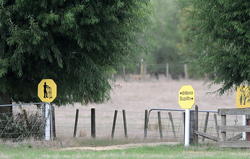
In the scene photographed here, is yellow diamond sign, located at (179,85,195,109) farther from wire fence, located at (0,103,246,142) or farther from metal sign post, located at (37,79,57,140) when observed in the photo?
metal sign post, located at (37,79,57,140)

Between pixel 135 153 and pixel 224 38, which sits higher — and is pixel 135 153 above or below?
below

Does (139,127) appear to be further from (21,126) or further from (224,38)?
(224,38)

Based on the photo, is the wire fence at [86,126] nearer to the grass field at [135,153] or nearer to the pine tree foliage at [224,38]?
the pine tree foliage at [224,38]

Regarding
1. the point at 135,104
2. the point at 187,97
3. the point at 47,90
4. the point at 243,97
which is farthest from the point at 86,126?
the point at 135,104

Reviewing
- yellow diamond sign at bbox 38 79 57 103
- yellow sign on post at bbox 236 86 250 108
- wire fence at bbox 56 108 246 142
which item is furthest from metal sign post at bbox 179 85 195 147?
yellow diamond sign at bbox 38 79 57 103

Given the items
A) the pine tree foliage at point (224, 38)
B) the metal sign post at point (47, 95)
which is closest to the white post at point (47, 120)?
the metal sign post at point (47, 95)

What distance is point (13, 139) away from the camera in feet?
62.8

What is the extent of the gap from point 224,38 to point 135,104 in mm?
25068

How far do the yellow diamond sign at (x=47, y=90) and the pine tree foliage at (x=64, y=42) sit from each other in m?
0.66

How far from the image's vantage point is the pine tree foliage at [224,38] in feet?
60.9

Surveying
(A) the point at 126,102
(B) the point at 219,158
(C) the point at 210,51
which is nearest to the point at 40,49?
(C) the point at 210,51

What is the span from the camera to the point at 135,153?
610 inches

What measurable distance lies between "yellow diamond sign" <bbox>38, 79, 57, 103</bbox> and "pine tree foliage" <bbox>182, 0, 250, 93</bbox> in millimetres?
5202

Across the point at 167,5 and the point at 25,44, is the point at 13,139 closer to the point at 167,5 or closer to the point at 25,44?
the point at 25,44
